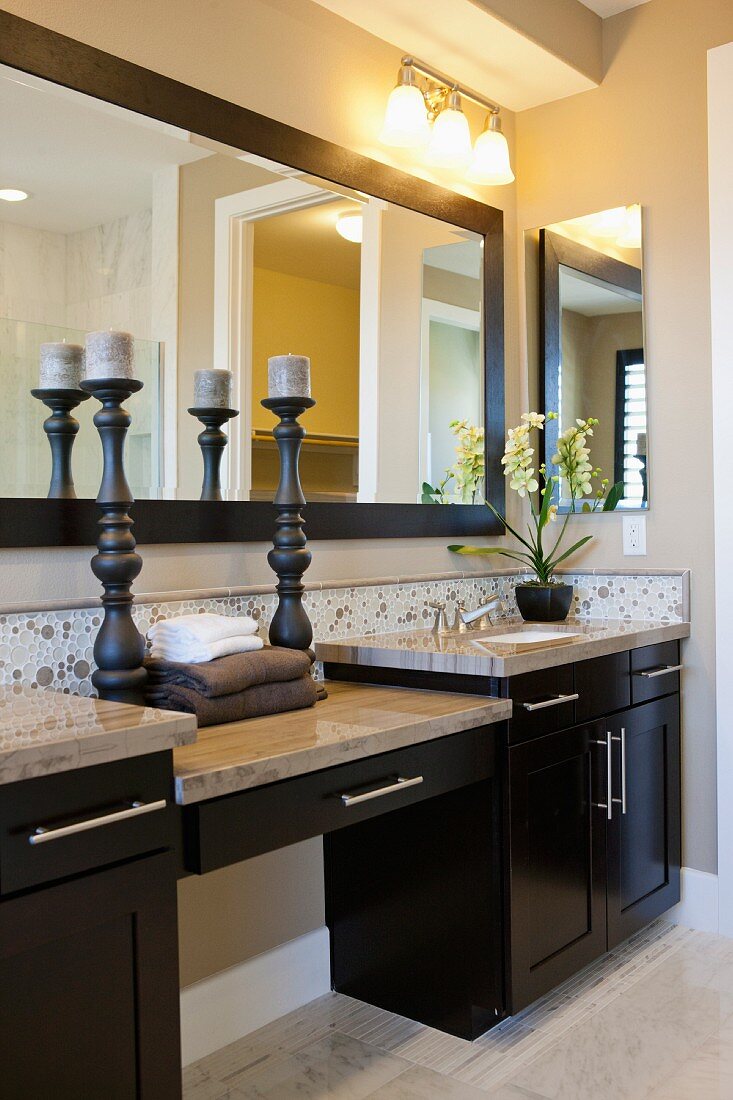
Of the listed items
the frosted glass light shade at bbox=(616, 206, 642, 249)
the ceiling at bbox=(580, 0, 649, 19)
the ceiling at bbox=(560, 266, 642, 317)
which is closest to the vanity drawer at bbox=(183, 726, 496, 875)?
the ceiling at bbox=(560, 266, 642, 317)

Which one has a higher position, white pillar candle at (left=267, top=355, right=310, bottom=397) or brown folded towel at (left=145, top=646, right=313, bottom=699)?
white pillar candle at (left=267, top=355, right=310, bottom=397)

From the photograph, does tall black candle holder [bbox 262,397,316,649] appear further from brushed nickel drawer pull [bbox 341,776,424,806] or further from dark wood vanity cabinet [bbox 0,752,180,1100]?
dark wood vanity cabinet [bbox 0,752,180,1100]

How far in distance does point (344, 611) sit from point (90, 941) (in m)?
1.28

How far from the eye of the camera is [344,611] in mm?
2502

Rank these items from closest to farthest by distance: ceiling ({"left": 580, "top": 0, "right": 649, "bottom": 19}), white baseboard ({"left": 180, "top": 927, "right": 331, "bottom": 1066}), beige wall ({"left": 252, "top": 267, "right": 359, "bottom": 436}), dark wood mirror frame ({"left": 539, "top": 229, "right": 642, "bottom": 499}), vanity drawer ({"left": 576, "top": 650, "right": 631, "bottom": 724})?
white baseboard ({"left": 180, "top": 927, "right": 331, "bottom": 1066})
beige wall ({"left": 252, "top": 267, "right": 359, "bottom": 436})
vanity drawer ({"left": 576, "top": 650, "right": 631, "bottom": 724})
ceiling ({"left": 580, "top": 0, "right": 649, "bottom": 19})
dark wood mirror frame ({"left": 539, "top": 229, "right": 642, "bottom": 499})

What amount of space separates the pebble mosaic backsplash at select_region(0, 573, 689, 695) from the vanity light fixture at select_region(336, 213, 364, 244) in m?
0.90

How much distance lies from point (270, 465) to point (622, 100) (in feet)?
5.43

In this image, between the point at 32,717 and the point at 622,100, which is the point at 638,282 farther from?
the point at 32,717

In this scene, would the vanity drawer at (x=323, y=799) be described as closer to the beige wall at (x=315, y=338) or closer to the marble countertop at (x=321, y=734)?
the marble countertop at (x=321, y=734)

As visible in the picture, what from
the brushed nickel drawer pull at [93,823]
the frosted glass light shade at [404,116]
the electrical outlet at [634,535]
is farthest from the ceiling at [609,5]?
the brushed nickel drawer pull at [93,823]

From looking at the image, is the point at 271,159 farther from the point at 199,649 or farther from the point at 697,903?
the point at 697,903

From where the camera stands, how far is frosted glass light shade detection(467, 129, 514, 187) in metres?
2.84

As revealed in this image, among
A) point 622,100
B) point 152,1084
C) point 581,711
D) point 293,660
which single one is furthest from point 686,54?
point 152,1084

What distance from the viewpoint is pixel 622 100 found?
2963 millimetres
